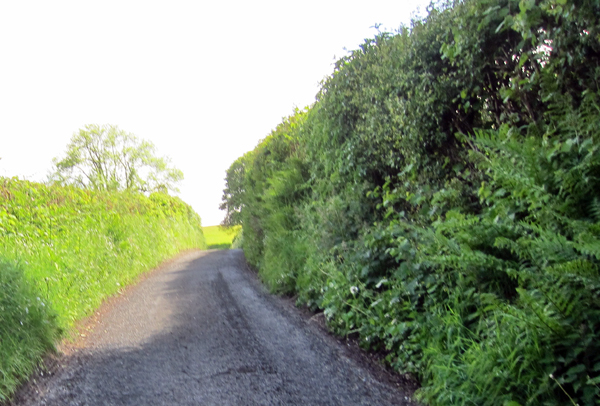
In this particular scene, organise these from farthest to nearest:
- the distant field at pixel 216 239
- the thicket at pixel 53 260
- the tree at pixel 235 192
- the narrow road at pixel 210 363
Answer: the distant field at pixel 216 239, the tree at pixel 235 192, the thicket at pixel 53 260, the narrow road at pixel 210 363

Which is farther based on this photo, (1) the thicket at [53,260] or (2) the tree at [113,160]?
(2) the tree at [113,160]

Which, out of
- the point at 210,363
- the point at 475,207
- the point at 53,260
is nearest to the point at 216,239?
the point at 53,260

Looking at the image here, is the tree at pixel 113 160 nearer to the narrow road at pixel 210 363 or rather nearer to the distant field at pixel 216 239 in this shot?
the distant field at pixel 216 239

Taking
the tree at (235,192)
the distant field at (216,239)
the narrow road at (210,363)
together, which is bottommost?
the narrow road at (210,363)

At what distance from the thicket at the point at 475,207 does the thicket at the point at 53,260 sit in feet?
11.8

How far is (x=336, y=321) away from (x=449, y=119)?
2.91 m

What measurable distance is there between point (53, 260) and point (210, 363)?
11.7 ft

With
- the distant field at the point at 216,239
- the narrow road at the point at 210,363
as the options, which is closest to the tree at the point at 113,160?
the distant field at the point at 216,239

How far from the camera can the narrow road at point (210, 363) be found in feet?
13.2

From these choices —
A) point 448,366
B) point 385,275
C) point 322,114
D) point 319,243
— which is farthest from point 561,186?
point 322,114

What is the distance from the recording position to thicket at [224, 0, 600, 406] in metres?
2.94

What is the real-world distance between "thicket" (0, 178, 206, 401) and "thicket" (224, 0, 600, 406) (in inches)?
142

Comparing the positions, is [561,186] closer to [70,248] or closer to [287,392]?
[287,392]

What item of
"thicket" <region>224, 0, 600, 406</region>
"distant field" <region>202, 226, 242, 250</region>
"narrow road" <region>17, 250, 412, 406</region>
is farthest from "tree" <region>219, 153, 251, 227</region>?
"thicket" <region>224, 0, 600, 406</region>
